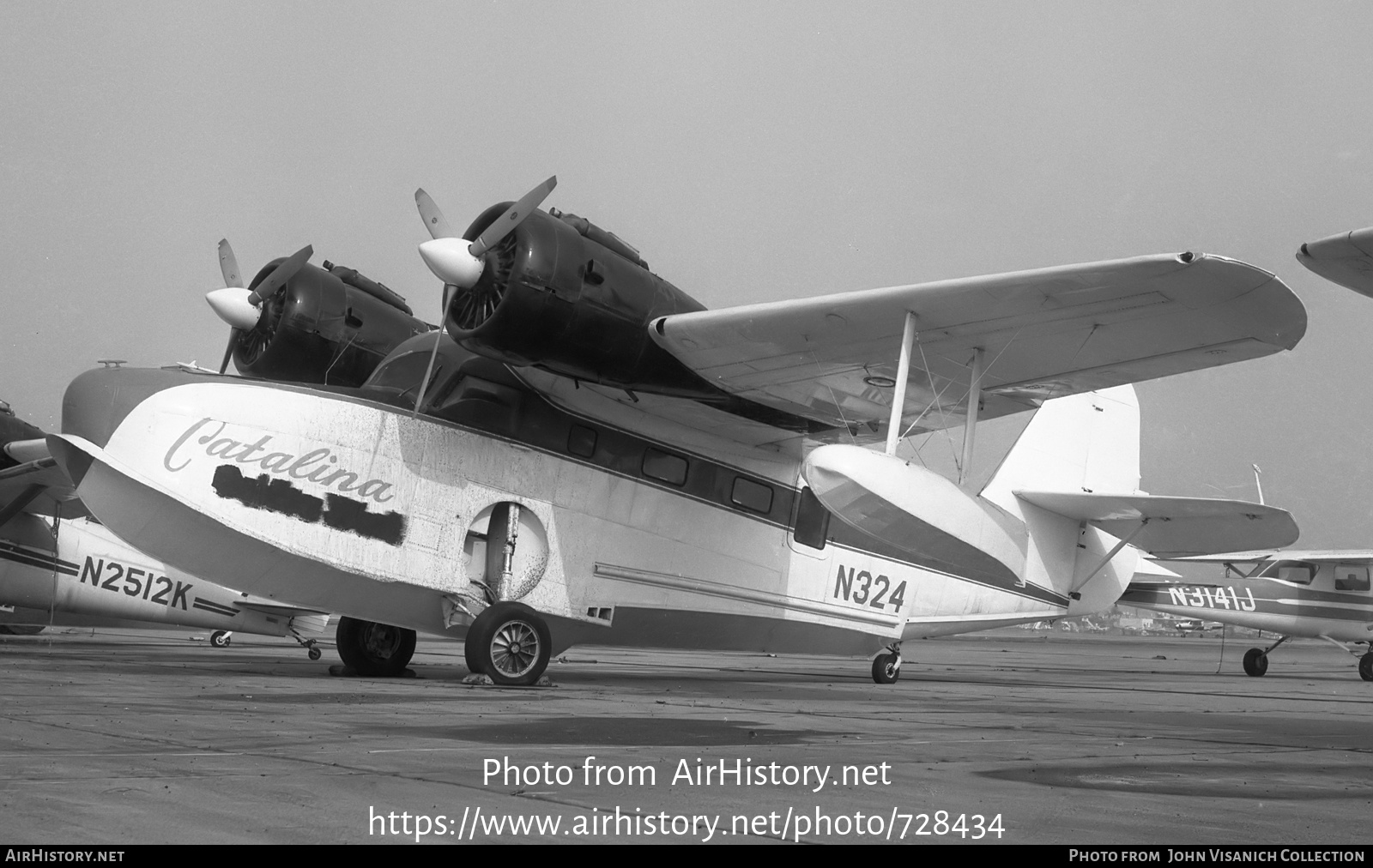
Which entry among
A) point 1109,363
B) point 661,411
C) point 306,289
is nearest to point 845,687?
point 661,411

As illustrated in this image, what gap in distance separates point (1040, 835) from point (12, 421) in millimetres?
16723

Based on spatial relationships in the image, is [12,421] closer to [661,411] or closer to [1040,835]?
[661,411]

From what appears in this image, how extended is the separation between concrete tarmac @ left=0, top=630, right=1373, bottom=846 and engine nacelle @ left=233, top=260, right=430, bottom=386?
11.2 ft

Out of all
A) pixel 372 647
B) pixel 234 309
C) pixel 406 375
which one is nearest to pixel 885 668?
pixel 372 647

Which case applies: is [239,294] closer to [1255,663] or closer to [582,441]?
[582,441]

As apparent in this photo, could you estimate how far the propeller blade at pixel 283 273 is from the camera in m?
12.6

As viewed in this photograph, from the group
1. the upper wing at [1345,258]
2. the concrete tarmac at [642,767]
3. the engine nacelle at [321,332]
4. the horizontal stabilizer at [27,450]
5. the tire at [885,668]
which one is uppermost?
the engine nacelle at [321,332]

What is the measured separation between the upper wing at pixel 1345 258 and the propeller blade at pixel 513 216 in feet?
22.0

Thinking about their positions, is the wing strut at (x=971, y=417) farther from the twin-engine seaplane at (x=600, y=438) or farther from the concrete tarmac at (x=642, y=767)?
the concrete tarmac at (x=642, y=767)

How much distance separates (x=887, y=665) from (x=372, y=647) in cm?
645

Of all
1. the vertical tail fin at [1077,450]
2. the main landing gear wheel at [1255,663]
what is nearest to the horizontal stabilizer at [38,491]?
the vertical tail fin at [1077,450]

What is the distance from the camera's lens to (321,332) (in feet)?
43.2

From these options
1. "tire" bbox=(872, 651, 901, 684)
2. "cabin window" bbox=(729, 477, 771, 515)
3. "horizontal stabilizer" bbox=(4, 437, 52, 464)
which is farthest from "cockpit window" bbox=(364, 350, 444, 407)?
"tire" bbox=(872, 651, 901, 684)

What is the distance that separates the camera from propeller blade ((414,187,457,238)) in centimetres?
1159
